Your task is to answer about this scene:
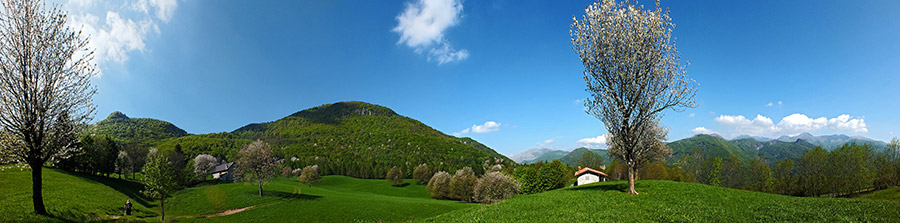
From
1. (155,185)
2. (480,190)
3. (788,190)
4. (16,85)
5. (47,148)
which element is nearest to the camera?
(16,85)

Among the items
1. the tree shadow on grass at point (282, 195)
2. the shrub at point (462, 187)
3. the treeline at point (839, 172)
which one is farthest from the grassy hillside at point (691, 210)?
the treeline at point (839, 172)

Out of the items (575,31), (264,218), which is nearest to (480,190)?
(264,218)

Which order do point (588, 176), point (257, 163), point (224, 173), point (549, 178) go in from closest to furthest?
point (257, 163)
point (549, 178)
point (588, 176)
point (224, 173)

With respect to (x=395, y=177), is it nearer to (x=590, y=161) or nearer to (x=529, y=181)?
(x=529, y=181)

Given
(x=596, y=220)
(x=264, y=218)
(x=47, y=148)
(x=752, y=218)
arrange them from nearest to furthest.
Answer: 1. (x=752, y=218)
2. (x=596, y=220)
3. (x=47, y=148)
4. (x=264, y=218)

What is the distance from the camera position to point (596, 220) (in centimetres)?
1363

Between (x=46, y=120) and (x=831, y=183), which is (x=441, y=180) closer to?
(x=46, y=120)

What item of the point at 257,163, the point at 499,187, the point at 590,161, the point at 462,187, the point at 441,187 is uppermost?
the point at 257,163

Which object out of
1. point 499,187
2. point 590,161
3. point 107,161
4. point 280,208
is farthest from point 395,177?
point 590,161

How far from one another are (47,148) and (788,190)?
115m

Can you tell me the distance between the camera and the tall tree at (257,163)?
52.5 m

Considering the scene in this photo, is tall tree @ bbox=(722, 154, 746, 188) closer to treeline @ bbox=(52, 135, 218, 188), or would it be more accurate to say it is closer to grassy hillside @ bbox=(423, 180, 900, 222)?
grassy hillside @ bbox=(423, 180, 900, 222)

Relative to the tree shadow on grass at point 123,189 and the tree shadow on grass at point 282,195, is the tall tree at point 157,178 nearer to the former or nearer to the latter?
the tree shadow on grass at point 123,189

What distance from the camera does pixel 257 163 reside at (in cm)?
5278
